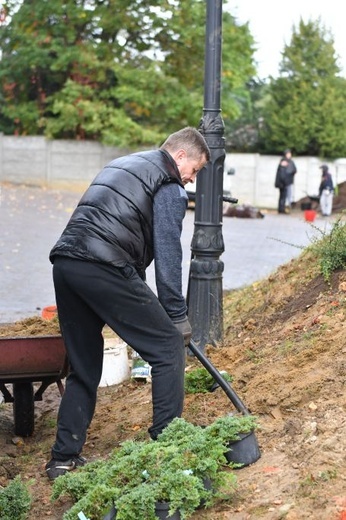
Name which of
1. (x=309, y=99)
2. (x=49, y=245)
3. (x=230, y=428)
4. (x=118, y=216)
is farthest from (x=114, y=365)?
(x=309, y=99)

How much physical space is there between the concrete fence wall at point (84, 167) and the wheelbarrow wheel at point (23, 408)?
83.6 feet

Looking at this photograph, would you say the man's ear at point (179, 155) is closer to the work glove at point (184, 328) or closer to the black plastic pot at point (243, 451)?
the work glove at point (184, 328)

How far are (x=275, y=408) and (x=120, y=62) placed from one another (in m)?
27.7

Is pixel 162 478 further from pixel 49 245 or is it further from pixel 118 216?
pixel 49 245

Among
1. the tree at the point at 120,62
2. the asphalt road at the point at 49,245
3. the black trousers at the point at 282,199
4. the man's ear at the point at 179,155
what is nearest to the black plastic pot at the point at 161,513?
the man's ear at the point at 179,155

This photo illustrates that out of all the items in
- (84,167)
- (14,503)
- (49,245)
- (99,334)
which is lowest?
(84,167)

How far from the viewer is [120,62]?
105 feet

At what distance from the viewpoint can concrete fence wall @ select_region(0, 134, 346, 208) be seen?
32594 mm

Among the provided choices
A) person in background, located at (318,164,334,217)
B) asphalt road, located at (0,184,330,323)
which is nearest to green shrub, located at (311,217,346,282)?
asphalt road, located at (0,184,330,323)

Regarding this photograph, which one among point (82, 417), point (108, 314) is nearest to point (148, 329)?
point (108, 314)

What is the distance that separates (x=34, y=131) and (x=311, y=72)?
10681mm

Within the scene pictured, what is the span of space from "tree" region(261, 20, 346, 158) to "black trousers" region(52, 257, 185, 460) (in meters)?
31.3

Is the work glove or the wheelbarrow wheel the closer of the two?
the work glove

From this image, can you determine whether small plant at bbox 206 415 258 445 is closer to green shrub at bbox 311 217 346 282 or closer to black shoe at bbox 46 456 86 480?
black shoe at bbox 46 456 86 480
